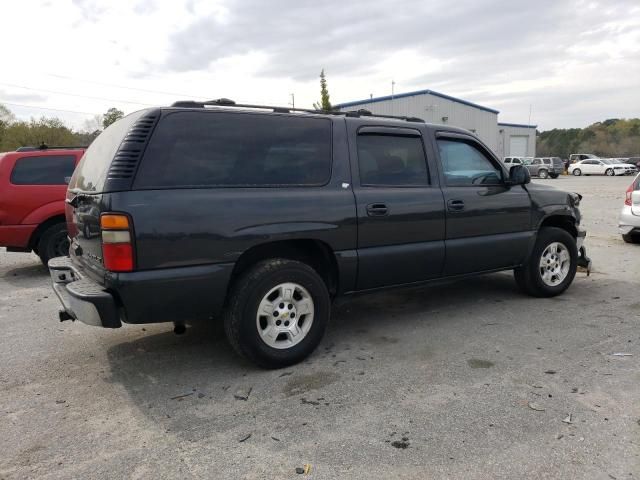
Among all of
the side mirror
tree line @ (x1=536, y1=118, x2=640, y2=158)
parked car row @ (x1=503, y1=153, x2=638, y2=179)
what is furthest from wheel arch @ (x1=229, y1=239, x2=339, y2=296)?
tree line @ (x1=536, y1=118, x2=640, y2=158)

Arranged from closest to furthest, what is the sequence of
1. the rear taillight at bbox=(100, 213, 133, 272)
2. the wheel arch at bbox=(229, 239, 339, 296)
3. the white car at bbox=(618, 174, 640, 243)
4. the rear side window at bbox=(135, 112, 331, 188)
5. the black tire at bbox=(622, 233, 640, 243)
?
the rear taillight at bbox=(100, 213, 133, 272)
the rear side window at bbox=(135, 112, 331, 188)
the wheel arch at bbox=(229, 239, 339, 296)
the white car at bbox=(618, 174, 640, 243)
the black tire at bbox=(622, 233, 640, 243)

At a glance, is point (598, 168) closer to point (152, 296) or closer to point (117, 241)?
point (152, 296)

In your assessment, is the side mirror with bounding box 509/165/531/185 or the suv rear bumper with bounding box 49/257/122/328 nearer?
the suv rear bumper with bounding box 49/257/122/328

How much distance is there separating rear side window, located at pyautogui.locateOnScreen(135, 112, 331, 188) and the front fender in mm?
4719

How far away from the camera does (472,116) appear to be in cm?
4431

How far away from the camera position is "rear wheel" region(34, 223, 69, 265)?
7.16 metres

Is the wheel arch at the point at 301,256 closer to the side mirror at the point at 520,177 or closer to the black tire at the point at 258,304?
A: the black tire at the point at 258,304

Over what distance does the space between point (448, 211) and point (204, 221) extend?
2321 mm

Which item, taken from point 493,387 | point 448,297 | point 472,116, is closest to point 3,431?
point 493,387

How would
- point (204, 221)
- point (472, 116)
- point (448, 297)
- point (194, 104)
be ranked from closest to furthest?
point (204, 221), point (194, 104), point (448, 297), point (472, 116)

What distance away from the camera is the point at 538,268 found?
5441 mm

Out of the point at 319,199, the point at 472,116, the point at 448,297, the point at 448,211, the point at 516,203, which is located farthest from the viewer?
the point at 472,116

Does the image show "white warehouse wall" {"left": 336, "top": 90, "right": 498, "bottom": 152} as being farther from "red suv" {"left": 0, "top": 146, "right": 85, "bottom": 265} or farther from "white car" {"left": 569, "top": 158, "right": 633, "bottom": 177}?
"red suv" {"left": 0, "top": 146, "right": 85, "bottom": 265}

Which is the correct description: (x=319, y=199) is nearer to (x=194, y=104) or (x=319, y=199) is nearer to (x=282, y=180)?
(x=282, y=180)
